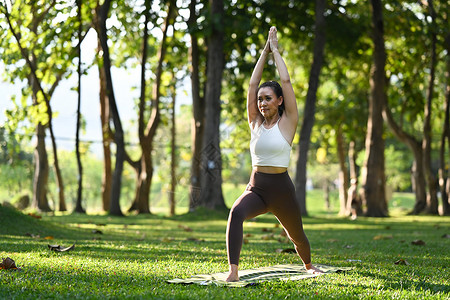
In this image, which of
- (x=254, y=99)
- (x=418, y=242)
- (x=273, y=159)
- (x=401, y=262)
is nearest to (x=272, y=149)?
(x=273, y=159)

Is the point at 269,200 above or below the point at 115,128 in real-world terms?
below

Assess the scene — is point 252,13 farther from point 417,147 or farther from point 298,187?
point 417,147

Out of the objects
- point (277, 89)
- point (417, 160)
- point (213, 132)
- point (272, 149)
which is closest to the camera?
point (272, 149)

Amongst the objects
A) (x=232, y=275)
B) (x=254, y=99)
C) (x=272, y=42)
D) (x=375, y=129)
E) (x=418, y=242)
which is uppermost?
(x=375, y=129)

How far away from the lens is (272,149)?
5582mm

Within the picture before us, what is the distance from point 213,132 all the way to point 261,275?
1402cm

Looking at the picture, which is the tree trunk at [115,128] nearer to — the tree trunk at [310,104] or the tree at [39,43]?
the tree at [39,43]

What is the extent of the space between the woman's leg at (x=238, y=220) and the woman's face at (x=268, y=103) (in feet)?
2.56

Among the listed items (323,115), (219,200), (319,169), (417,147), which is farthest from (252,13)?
(319,169)

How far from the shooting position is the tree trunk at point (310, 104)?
21.1 m

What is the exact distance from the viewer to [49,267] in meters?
5.67

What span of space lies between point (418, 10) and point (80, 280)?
25444mm

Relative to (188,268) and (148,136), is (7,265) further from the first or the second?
(148,136)

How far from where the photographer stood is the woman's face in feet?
18.9
